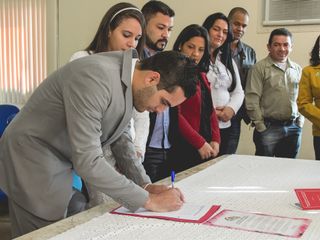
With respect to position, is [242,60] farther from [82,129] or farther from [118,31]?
[82,129]

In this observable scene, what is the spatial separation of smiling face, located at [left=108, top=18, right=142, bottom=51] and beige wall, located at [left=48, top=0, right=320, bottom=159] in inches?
88.6

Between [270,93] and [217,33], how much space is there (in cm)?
58

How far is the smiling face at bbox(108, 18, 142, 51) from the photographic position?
1.75 m

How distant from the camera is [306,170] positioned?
1.84 meters

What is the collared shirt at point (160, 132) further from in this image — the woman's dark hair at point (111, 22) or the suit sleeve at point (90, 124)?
the suit sleeve at point (90, 124)

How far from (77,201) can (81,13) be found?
342 cm

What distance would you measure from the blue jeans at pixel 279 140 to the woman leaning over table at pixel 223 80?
0.76ft

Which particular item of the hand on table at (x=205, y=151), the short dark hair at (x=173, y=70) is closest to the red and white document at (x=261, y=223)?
the short dark hair at (x=173, y=70)

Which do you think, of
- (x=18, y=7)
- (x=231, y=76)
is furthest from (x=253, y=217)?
(x=18, y=7)

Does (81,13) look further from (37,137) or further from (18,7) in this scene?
(37,137)

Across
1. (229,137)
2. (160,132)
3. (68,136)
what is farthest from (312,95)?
(68,136)

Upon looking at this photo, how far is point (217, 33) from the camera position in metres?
→ 2.58

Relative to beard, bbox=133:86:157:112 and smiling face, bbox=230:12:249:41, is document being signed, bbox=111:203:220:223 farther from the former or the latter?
smiling face, bbox=230:12:249:41

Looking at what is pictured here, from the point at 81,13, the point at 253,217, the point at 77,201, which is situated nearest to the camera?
the point at 253,217
